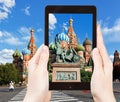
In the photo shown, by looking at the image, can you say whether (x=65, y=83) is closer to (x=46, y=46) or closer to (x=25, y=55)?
(x=46, y=46)

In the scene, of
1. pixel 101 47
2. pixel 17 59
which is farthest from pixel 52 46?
pixel 17 59

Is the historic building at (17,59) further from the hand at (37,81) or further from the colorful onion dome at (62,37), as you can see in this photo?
the hand at (37,81)

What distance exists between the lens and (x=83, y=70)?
2680mm

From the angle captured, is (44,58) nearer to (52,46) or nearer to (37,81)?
(37,81)

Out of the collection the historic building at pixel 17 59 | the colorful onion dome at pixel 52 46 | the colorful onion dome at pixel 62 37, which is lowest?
the colorful onion dome at pixel 52 46

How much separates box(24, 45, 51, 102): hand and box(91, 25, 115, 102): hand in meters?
0.21

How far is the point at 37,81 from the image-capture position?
6.10ft

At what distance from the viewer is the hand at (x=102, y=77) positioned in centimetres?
182

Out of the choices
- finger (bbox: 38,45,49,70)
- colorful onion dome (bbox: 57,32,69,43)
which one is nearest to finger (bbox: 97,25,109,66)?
finger (bbox: 38,45,49,70)

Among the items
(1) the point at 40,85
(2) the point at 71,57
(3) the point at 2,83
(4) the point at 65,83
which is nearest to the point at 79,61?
(2) the point at 71,57

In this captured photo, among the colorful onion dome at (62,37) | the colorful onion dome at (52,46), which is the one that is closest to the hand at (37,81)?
the colorful onion dome at (52,46)

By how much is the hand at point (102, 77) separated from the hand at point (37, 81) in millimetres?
212

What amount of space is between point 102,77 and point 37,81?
11.0 inches

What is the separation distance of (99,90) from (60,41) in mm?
962
